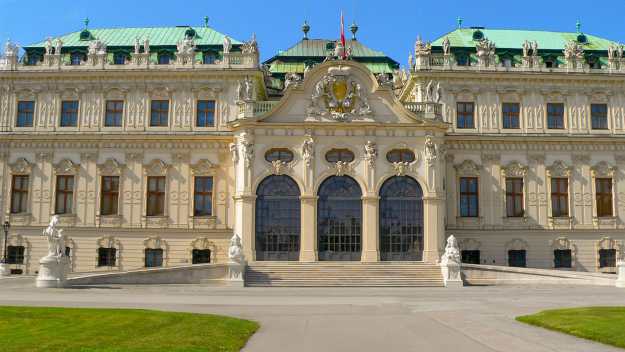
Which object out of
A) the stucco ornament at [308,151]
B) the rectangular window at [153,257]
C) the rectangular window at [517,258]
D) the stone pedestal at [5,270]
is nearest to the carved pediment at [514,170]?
the rectangular window at [517,258]

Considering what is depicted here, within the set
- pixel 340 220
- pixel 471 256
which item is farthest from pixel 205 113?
pixel 471 256

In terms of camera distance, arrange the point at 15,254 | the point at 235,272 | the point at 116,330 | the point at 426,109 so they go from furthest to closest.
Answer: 1. the point at 15,254
2. the point at 426,109
3. the point at 235,272
4. the point at 116,330

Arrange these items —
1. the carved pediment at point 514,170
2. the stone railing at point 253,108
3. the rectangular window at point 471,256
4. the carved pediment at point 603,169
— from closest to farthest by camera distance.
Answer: the stone railing at point 253,108 → the rectangular window at point 471,256 → the carved pediment at point 514,170 → the carved pediment at point 603,169

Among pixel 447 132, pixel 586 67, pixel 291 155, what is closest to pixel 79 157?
pixel 291 155

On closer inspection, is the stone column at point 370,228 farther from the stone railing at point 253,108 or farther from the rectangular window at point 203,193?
the rectangular window at point 203,193

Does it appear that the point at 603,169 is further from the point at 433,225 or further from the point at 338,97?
the point at 338,97

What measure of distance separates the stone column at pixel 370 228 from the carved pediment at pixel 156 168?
14944 mm

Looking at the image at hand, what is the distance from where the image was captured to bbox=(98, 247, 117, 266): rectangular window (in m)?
46.0

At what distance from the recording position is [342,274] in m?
38.8

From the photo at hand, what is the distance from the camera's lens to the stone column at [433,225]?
138 ft

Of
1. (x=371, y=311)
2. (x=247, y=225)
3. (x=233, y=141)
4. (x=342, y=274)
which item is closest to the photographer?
(x=371, y=311)

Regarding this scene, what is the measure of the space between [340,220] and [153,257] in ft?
46.0

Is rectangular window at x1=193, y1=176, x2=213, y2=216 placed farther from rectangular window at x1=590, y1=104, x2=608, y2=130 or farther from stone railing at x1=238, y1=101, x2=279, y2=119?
rectangular window at x1=590, y1=104, x2=608, y2=130

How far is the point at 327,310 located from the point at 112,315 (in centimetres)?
750
